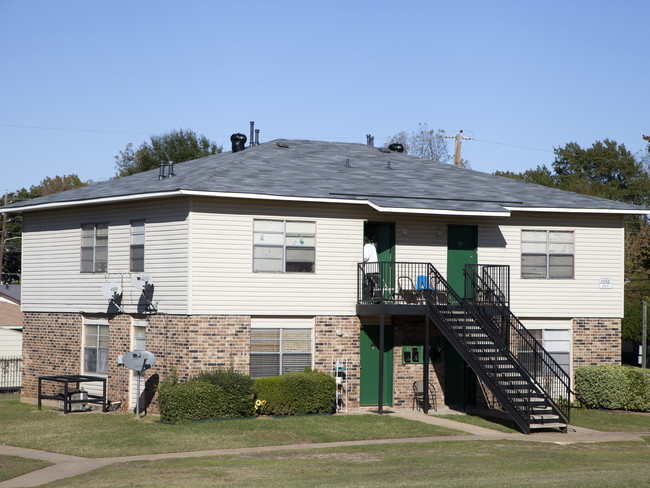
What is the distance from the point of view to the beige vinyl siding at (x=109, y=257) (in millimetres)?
21516

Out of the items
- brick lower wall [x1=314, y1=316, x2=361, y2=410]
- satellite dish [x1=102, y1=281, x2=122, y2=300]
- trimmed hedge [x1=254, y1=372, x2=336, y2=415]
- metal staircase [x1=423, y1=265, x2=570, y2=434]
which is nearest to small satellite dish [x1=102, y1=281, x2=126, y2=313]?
satellite dish [x1=102, y1=281, x2=122, y2=300]

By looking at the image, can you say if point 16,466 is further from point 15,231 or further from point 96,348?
point 15,231

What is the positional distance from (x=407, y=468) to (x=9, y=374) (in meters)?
20.8

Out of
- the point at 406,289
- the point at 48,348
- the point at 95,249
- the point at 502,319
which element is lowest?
the point at 48,348

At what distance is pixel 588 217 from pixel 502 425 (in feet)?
23.8

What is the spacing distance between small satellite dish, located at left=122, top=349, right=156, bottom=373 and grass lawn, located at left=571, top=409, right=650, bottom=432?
33.8 ft

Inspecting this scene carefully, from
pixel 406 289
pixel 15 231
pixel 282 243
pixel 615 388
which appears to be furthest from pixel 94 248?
pixel 15 231

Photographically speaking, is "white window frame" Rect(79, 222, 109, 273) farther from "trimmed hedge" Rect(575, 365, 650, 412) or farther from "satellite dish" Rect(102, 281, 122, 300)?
"trimmed hedge" Rect(575, 365, 650, 412)

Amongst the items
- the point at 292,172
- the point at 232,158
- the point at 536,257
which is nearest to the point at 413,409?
the point at 536,257

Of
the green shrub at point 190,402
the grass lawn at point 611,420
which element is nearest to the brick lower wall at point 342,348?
the green shrub at point 190,402

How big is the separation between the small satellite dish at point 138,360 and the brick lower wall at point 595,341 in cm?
1169

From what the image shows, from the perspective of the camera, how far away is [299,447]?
55.9 ft

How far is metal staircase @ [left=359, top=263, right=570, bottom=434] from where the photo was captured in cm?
1964

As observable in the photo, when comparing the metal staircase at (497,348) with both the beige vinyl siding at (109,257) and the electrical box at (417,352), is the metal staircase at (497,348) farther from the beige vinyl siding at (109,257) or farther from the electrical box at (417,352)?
the beige vinyl siding at (109,257)
